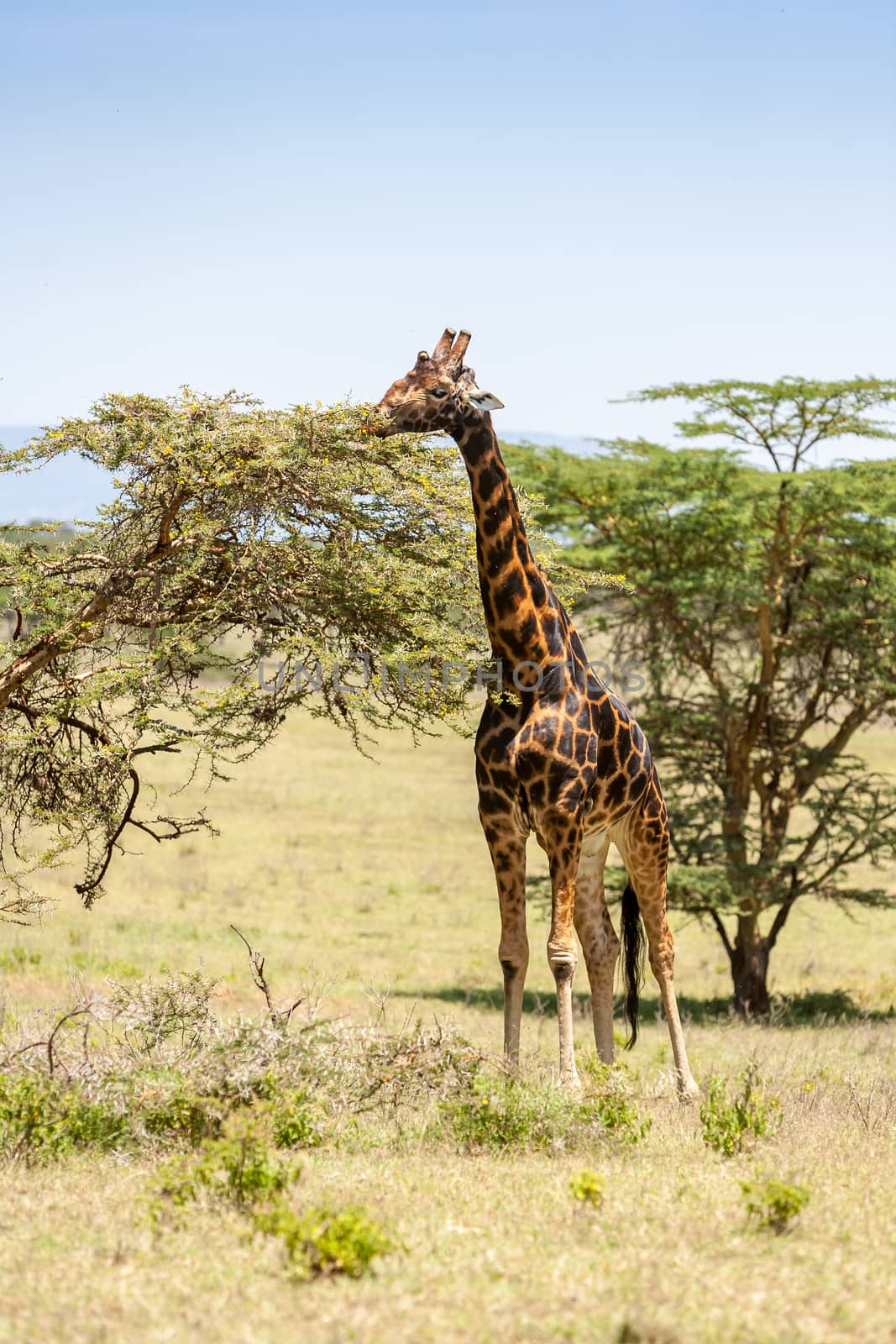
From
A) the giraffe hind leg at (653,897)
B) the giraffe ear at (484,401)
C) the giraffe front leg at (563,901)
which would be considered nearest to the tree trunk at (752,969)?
the giraffe hind leg at (653,897)

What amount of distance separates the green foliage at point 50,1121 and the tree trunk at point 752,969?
12.4 meters

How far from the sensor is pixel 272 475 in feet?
27.3

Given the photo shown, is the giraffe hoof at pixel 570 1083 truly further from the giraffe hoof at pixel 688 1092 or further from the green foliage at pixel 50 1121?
the green foliage at pixel 50 1121

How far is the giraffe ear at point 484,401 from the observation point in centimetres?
826

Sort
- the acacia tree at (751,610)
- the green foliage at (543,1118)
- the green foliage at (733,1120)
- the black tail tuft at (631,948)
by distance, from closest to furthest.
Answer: the green foliage at (733,1120), the green foliage at (543,1118), the black tail tuft at (631,948), the acacia tree at (751,610)

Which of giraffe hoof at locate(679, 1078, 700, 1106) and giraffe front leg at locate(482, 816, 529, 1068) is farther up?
giraffe front leg at locate(482, 816, 529, 1068)

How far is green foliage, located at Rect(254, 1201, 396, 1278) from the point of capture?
17.0ft

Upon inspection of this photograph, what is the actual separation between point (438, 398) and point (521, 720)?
2083mm

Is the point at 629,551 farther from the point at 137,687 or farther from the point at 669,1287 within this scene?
the point at 669,1287

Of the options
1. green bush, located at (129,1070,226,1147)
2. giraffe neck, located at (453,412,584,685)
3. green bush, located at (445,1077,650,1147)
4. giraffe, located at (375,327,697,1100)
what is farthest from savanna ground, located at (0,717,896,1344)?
giraffe neck, located at (453,412,584,685)

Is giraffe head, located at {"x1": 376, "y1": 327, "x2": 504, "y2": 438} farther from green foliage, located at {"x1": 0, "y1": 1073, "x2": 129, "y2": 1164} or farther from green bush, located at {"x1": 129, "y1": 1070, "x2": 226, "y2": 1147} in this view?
green foliage, located at {"x1": 0, "y1": 1073, "x2": 129, "y2": 1164}

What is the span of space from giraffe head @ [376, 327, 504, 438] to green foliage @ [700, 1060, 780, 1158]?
4.24m

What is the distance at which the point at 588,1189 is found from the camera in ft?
19.6

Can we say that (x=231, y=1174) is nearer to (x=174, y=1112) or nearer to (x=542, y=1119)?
(x=174, y=1112)
